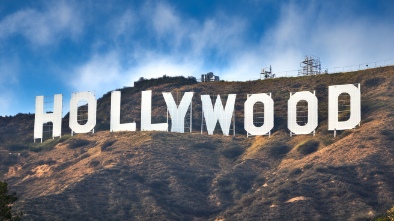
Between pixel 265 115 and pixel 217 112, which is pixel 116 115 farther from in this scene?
pixel 265 115

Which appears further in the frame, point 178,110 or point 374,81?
point 374,81

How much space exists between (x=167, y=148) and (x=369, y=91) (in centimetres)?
2713

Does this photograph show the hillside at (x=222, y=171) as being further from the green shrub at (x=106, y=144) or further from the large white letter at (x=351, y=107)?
the large white letter at (x=351, y=107)

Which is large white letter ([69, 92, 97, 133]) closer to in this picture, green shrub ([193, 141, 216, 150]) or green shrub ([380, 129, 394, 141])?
green shrub ([193, 141, 216, 150])

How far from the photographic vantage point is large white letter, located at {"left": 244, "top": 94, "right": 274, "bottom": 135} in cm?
8994

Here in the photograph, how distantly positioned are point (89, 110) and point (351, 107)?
35.0 m

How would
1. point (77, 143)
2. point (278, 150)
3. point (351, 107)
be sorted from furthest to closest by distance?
point (77, 143)
point (278, 150)
point (351, 107)

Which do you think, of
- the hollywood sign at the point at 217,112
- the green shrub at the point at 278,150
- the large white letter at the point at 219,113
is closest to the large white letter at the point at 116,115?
the hollywood sign at the point at 217,112

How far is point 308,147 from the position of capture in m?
84.9

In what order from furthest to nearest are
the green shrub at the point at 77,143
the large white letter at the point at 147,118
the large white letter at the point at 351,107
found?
the green shrub at the point at 77,143, the large white letter at the point at 147,118, the large white letter at the point at 351,107

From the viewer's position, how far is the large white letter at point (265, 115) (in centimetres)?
8994

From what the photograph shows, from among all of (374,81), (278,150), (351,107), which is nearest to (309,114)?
(351,107)

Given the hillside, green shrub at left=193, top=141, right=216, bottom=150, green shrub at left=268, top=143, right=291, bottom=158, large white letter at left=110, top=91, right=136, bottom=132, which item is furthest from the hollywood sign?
green shrub at left=193, top=141, right=216, bottom=150

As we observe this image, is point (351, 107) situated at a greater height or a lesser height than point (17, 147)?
greater
